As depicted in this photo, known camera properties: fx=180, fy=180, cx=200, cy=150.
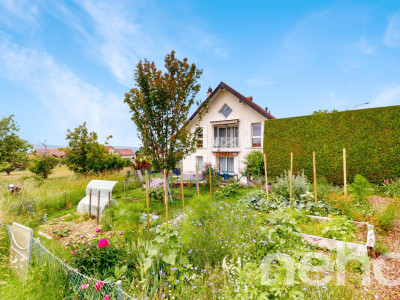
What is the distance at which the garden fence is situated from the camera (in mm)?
1861

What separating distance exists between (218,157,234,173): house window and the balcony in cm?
104

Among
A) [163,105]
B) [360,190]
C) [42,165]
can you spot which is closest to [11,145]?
[42,165]

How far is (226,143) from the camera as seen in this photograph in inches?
601

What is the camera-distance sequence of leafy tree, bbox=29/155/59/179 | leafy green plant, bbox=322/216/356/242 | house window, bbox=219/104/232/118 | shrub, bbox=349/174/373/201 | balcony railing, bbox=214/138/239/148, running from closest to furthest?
leafy green plant, bbox=322/216/356/242
shrub, bbox=349/174/373/201
leafy tree, bbox=29/155/59/179
balcony railing, bbox=214/138/239/148
house window, bbox=219/104/232/118

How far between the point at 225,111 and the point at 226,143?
275 cm

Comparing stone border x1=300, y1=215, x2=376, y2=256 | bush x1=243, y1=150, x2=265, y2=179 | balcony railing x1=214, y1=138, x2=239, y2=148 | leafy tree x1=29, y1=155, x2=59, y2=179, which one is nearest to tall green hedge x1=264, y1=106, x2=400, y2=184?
bush x1=243, y1=150, x2=265, y2=179

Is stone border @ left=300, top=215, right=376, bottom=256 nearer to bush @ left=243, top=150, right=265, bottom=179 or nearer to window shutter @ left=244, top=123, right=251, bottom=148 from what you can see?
bush @ left=243, top=150, right=265, bottom=179

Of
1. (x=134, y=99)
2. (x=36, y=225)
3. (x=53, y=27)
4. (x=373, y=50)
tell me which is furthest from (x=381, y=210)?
(x=53, y=27)

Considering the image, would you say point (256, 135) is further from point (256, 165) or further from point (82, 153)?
point (82, 153)

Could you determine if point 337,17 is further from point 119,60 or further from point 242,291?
point 242,291

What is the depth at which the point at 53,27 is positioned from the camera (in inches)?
220

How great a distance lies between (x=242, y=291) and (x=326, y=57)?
29.5ft

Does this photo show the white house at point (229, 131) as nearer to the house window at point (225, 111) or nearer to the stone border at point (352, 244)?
the house window at point (225, 111)

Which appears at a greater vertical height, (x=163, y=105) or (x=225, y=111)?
(x=225, y=111)
